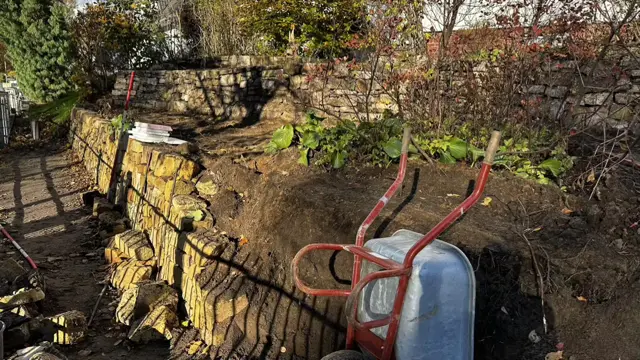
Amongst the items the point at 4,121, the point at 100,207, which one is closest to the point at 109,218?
the point at 100,207

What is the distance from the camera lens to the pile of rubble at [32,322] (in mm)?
4270

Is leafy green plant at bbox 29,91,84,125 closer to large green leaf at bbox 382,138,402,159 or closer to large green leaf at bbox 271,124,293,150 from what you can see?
large green leaf at bbox 271,124,293,150

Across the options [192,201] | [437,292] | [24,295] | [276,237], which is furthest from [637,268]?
[24,295]

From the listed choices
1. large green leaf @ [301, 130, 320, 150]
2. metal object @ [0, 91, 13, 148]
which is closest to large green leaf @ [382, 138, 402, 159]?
large green leaf @ [301, 130, 320, 150]

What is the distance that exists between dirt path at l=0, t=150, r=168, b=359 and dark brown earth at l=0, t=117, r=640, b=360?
0.04 m

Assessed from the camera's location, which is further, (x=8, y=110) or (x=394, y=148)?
(x=8, y=110)

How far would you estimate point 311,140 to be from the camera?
5.52m

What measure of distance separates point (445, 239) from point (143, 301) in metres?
3.06

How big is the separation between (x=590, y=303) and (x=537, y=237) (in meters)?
0.60

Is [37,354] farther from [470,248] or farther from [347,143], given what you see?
[347,143]

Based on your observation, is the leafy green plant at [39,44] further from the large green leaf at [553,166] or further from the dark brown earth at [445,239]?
the large green leaf at [553,166]

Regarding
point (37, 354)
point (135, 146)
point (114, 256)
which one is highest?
point (135, 146)

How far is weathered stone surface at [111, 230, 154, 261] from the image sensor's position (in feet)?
20.0

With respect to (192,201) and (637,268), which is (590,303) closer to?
(637,268)
